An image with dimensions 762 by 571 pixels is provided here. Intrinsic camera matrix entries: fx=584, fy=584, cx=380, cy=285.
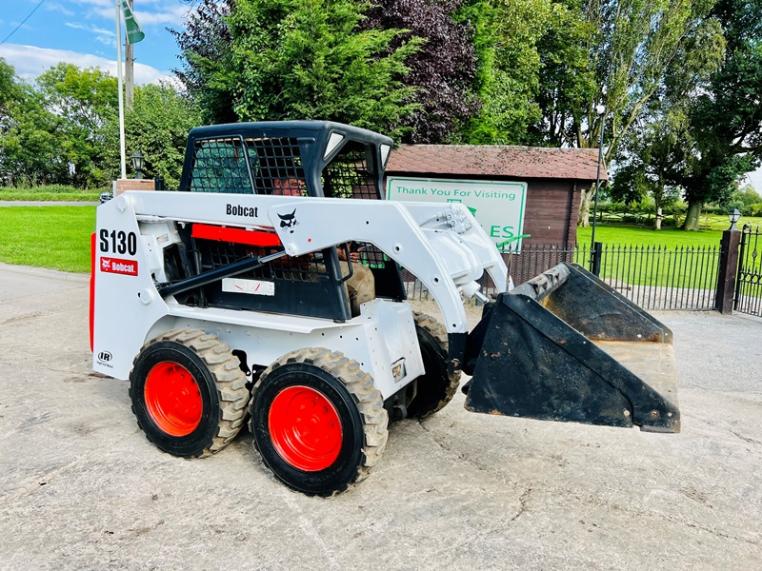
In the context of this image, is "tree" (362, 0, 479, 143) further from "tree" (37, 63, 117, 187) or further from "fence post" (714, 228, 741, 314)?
"tree" (37, 63, 117, 187)

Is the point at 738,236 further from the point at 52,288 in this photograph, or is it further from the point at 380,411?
the point at 52,288

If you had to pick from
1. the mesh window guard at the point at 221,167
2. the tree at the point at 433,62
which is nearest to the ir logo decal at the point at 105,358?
the mesh window guard at the point at 221,167

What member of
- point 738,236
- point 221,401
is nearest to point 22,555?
point 221,401

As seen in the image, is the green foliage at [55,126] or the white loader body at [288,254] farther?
the green foliage at [55,126]

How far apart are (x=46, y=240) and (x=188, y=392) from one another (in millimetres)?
15918

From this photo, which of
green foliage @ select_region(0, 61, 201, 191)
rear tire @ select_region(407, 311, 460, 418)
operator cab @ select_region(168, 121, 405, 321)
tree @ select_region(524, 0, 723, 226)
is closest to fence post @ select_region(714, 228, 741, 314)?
rear tire @ select_region(407, 311, 460, 418)

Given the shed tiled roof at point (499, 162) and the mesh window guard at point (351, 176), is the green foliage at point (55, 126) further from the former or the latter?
the mesh window guard at point (351, 176)

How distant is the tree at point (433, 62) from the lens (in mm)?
13719

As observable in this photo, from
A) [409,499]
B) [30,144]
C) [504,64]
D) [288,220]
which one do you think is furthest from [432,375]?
[30,144]

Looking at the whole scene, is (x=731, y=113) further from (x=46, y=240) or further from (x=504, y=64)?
(x=46, y=240)

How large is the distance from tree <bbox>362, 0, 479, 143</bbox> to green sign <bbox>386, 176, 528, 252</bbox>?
362 centimetres

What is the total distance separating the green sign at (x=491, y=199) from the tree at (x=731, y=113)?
26618 mm

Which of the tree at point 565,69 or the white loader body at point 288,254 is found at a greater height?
the tree at point 565,69

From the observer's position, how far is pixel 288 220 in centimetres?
355
